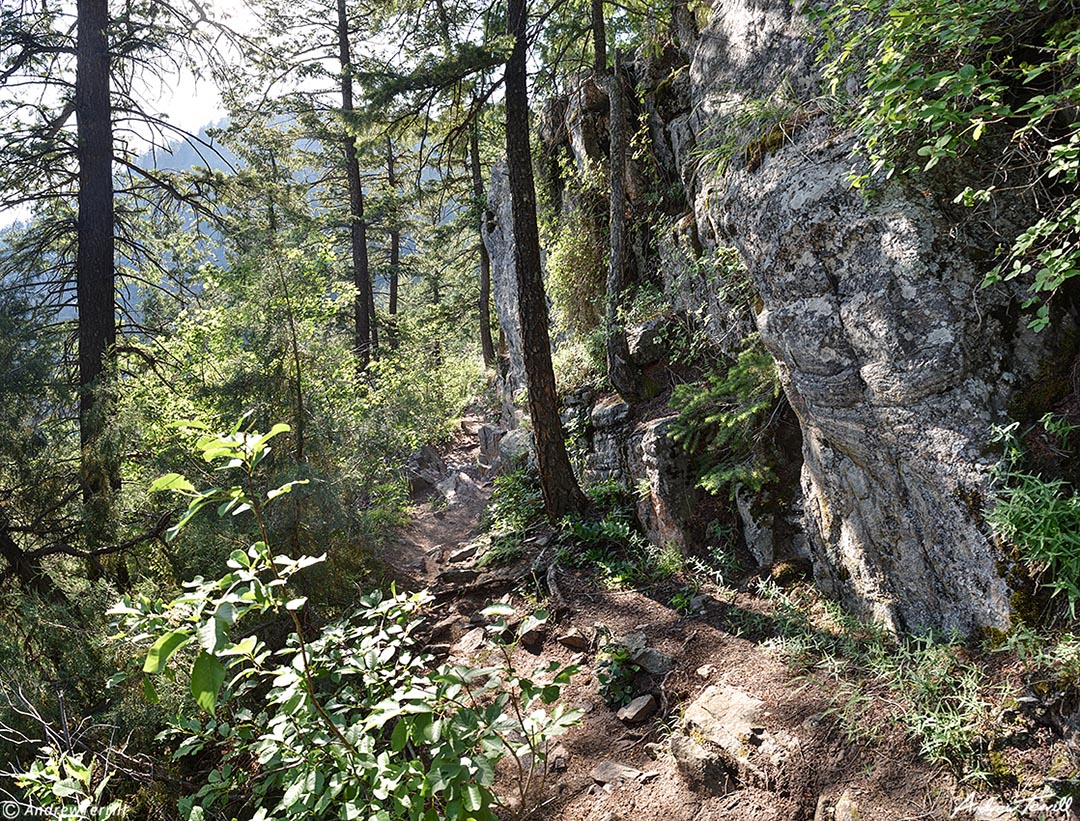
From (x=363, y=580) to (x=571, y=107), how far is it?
862 centimetres

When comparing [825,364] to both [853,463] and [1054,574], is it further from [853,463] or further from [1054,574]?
[1054,574]

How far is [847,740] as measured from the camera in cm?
301

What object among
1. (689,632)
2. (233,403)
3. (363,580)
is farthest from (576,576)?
(233,403)

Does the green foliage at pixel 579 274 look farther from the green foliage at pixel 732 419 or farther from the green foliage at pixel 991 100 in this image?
the green foliage at pixel 991 100

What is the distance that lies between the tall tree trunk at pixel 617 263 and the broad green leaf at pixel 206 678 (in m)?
6.34

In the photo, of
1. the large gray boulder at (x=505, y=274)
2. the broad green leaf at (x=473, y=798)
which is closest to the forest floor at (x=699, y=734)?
the broad green leaf at (x=473, y=798)

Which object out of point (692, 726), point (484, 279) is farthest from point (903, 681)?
point (484, 279)

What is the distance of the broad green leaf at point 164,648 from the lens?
1.39 m

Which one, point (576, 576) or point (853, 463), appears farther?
point (576, 576)

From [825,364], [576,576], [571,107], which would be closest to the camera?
[825,364]

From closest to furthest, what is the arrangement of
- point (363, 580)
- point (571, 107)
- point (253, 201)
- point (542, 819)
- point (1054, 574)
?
1. point (1054, 574)
2. point (542, 819)
3. point (363, 580)
4. point (253, 201)
5. point (571, 107)

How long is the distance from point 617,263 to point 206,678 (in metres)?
7.33

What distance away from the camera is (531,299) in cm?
666

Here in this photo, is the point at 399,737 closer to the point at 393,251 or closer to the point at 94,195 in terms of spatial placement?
the point at 94,195
